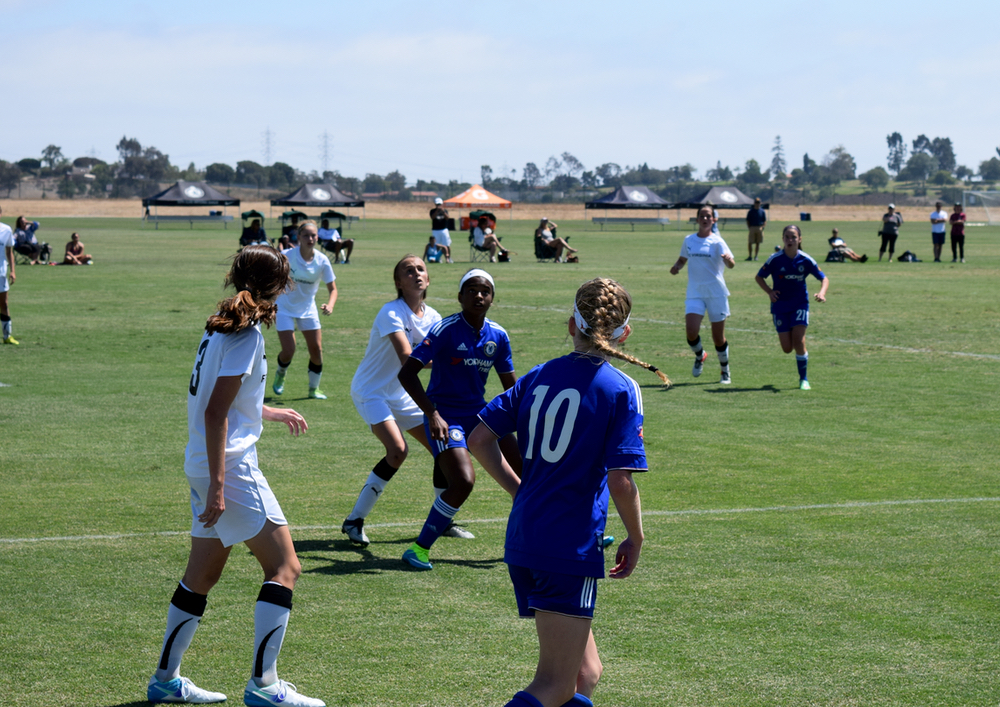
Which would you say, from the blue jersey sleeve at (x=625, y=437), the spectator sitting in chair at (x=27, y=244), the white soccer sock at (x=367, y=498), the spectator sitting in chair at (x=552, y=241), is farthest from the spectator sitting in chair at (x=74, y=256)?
the blue jersey sleeve at (x=625, y=437)

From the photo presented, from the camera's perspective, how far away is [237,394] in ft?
15.0

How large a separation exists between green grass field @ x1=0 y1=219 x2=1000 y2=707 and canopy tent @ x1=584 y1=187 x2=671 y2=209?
67.4m

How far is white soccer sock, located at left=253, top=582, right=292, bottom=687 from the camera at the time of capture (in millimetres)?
4637

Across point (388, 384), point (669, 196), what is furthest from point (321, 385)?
point (669, 196)

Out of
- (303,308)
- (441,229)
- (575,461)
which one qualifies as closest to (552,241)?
(441,229)

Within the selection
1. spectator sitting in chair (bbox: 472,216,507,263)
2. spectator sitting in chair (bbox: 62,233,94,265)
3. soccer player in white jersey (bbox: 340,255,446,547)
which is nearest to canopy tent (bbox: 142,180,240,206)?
spectator sitting in chair (bbox: 472,216,507,263)

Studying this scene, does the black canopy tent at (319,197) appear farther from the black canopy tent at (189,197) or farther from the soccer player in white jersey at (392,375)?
the soccer player in white jersey at (392,375)

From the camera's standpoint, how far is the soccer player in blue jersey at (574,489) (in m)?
3.79

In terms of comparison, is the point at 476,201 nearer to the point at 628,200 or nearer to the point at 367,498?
the point at 628,200

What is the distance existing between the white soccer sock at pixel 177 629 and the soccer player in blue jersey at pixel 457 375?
220 cm

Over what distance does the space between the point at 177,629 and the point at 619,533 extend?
3637 millimetres

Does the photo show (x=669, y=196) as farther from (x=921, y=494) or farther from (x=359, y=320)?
(x=921, y=494)

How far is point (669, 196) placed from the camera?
179m

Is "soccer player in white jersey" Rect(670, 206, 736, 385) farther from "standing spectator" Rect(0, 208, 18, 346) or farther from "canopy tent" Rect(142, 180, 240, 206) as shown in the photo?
"canopy tent" Rect(142, 180, 240, 206)
